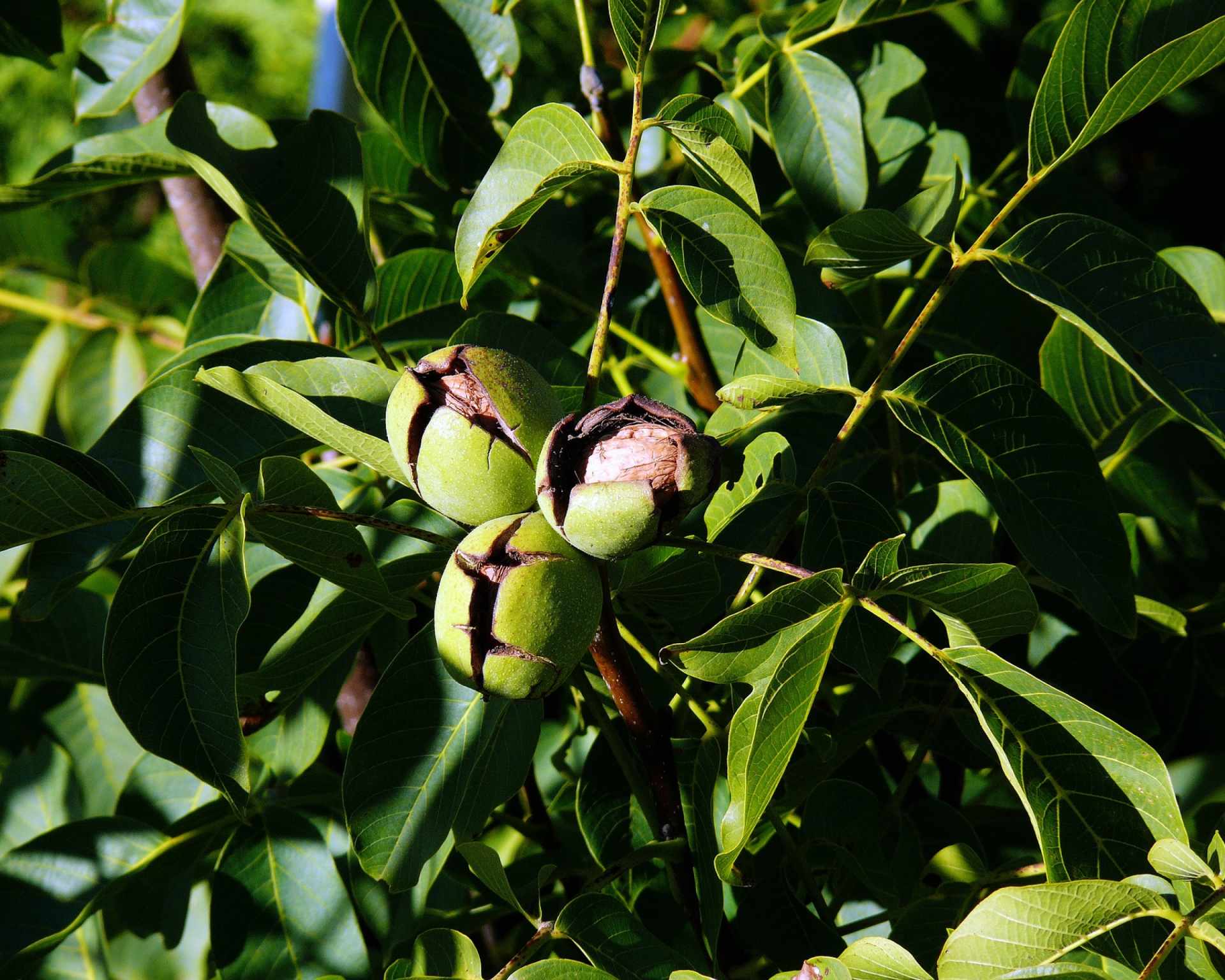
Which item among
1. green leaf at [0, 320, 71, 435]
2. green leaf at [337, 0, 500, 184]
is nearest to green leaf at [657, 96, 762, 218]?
green leaf at [337, 0, 500, 184]

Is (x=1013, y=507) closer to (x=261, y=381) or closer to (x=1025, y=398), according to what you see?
(x=1025, y=398)

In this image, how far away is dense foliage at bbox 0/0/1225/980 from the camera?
742 millimetres

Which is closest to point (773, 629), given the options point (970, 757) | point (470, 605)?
point (470, 605)

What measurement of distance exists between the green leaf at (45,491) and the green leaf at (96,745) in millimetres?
714

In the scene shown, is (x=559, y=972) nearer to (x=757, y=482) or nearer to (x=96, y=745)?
(x=757, y=482)

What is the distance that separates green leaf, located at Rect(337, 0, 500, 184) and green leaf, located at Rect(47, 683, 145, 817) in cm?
87

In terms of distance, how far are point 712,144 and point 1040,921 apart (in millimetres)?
596

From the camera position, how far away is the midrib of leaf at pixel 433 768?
843mm

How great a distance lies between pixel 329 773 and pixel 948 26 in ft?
4.31

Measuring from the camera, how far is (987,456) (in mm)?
868

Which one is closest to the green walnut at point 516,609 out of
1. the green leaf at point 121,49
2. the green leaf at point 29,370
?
the green leaf at point 121,49

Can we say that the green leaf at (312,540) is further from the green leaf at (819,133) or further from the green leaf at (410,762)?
the green leaf at (819,133)

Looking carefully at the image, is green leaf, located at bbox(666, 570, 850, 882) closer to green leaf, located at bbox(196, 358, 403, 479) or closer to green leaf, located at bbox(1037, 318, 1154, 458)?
green leaf, located at bbox(196, 358, 403, 479)

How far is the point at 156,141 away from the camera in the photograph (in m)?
1.17
